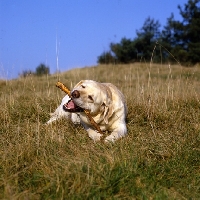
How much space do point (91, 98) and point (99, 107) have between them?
0.55ft

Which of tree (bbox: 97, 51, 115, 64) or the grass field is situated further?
tree (bbox: 97, 51, 115, 64)

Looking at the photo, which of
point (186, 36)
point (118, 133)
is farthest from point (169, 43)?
point (118, 133)

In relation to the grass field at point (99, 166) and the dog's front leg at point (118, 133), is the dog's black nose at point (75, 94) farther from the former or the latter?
the dog's front leg at point (118, 133)

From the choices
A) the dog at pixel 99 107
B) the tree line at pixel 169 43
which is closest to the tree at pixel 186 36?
the tree line at pixel 169 43

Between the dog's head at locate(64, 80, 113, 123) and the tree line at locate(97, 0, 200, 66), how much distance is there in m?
22.2

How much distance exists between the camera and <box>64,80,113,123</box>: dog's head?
3729mm

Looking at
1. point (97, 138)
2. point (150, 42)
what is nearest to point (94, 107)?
point (97, 138)

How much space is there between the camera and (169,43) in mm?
29188

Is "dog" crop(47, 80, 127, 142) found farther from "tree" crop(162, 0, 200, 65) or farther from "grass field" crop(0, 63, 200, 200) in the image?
"tree" crop(162, 0, 200, 65)

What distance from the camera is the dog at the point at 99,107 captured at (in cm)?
375

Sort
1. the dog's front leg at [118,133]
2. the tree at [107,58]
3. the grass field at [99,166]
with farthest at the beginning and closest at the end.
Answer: the tree at [107,58], the dog's front leg at [118,133], the grass field at [99,166]

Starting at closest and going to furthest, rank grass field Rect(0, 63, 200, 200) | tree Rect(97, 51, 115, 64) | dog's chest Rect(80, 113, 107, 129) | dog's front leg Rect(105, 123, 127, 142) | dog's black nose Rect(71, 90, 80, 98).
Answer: grass field Rect(0, 63, 200, 200) < dog's black nose Rect(71, 90, 80, 98) < dog's front leg Rect(105, 123, 127, 142) < dog's chest Rect(80, 113, 107, 129) < tree Rect(97, 51, 115, 64)

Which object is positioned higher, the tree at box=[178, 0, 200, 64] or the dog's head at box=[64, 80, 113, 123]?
the tree at box=[178, 0, 200, 64]

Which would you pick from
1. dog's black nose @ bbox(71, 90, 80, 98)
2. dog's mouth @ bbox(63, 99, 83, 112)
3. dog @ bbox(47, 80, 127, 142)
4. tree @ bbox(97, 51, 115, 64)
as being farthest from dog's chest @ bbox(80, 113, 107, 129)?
tree @ bbox(97, 51, 115, 64)
